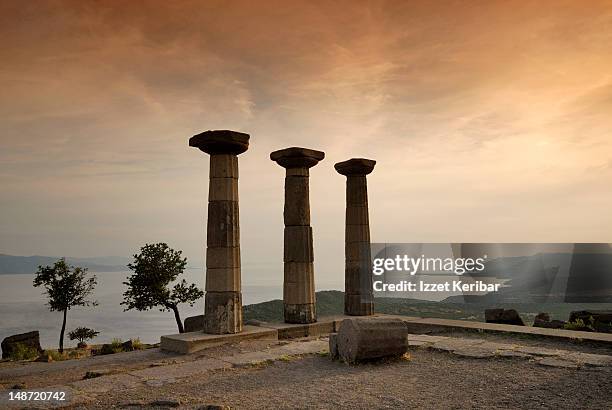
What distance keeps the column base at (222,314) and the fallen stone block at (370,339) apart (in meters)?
4.03

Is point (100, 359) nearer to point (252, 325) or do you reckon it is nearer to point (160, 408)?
point (252, 325)

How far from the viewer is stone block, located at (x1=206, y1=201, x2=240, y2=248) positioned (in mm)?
13539

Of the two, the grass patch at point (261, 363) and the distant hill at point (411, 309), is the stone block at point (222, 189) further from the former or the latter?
the distant hill at point (411, 309)

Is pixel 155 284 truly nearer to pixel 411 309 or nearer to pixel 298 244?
pixel 298 244

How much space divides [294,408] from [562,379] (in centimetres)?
458

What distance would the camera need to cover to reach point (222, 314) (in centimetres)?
1323

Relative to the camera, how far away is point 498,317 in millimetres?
17984

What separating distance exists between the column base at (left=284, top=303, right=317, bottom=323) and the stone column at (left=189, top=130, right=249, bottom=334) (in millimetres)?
2087

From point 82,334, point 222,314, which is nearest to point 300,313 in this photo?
point 222,314

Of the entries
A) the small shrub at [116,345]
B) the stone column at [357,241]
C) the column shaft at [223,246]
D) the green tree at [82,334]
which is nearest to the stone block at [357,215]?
the stone column at [357,241]

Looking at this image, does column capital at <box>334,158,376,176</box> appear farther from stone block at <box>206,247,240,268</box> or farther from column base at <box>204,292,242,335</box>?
column base at <box>204,292,242,335</box>

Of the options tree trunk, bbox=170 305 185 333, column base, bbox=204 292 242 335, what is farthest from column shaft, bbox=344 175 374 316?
tree trunk, bbox=170 305 185 333

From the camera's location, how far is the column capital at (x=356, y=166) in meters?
17.1

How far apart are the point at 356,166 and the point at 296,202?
9.55 ft
